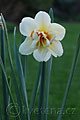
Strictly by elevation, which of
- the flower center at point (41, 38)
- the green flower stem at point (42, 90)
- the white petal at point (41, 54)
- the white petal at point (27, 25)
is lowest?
the green flower stem at point (42, 90)

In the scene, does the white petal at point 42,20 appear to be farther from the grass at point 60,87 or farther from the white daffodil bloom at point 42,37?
the grass at point 60,87

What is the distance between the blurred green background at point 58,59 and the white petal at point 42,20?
0.80m

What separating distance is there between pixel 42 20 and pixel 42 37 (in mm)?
75

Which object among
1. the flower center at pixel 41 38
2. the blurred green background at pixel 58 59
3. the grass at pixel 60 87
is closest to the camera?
the flower center at pixel 41 38

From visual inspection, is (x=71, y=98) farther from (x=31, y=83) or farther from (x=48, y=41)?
(x=48, y=41)

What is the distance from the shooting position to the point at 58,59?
16.3 ft

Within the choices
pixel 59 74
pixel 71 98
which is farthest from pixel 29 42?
pixel 59 74

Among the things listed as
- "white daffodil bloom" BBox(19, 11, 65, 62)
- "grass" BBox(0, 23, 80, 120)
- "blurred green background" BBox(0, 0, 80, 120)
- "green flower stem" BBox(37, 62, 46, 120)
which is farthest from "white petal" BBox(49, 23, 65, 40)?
"blurred green background" BBox(0, 0, 80, 120)

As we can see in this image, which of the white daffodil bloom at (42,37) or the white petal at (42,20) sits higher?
the white petal at (42,20)

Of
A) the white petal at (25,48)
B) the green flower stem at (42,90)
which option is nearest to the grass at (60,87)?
the green flower stem at (42,90)

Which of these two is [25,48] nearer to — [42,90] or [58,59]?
[42,90]

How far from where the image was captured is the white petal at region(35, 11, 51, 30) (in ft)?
3.74

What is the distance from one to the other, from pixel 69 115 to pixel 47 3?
908cm

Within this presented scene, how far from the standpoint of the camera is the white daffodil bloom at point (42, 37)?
3.63 ft
